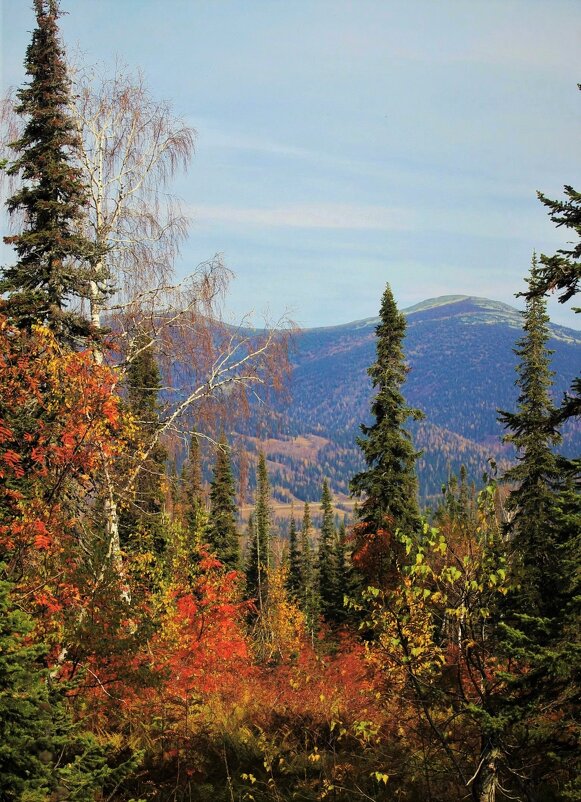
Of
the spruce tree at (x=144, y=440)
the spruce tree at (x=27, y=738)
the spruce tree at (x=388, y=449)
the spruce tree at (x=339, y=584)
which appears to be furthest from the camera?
the spruce tree at (x=339, y=584)

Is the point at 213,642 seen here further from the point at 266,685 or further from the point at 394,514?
the point at 394,514

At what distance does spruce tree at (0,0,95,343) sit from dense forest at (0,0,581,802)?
0.16 ft

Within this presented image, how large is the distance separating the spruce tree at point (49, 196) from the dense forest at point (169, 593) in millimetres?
48

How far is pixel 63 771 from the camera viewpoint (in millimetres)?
5016

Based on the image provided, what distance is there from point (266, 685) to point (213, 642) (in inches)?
160

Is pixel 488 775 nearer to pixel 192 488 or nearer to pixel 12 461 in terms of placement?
pixel 12 461

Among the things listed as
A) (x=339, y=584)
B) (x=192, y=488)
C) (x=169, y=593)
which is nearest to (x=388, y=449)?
(x=169, y=593)

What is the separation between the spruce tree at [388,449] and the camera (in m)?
28.0

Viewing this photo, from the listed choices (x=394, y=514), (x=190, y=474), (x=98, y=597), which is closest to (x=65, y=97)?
(x=98, y=597)

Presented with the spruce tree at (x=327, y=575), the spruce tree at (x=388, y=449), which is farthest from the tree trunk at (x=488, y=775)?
the spruce tree at (x=327, y=575)

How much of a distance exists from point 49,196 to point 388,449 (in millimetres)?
17757

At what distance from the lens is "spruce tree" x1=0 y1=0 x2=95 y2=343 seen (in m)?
14.1

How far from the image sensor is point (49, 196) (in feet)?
47.3

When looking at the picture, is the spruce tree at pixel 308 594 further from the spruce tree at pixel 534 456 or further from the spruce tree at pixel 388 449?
the spruce tree at pixel 534 456
